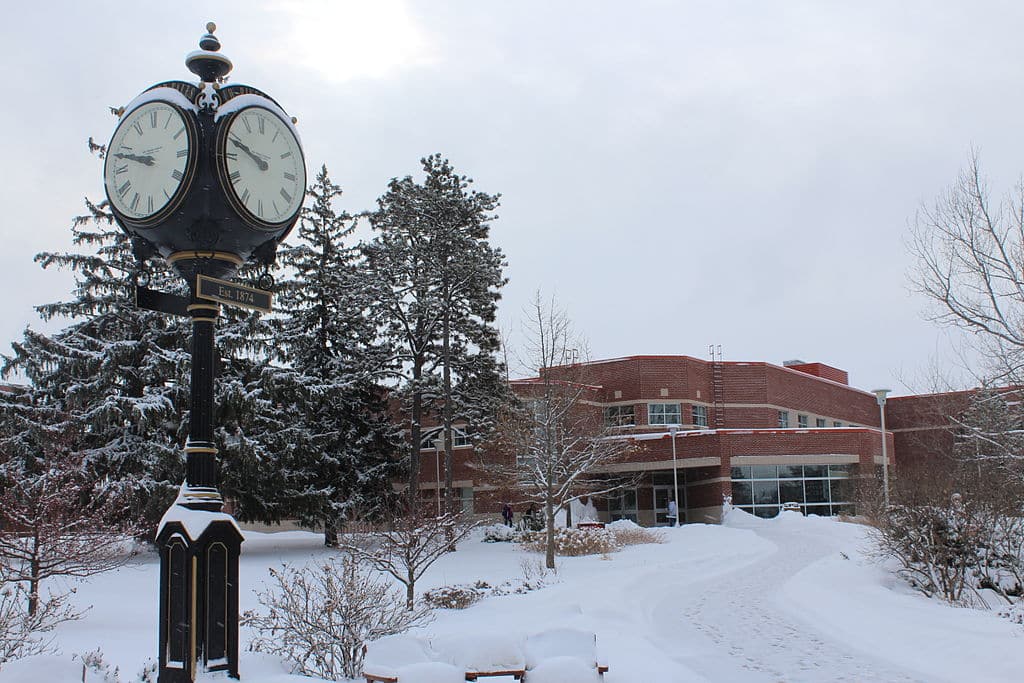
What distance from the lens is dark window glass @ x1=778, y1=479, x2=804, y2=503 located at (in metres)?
47.7

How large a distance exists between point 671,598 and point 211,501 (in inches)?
530

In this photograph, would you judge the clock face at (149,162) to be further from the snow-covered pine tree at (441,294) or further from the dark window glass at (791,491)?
the dark window glass at (791,491)

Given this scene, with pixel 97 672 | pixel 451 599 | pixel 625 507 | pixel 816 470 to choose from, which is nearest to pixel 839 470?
pixel 816 470

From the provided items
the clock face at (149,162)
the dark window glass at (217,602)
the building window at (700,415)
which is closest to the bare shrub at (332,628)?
the dark window glass at (217,602)

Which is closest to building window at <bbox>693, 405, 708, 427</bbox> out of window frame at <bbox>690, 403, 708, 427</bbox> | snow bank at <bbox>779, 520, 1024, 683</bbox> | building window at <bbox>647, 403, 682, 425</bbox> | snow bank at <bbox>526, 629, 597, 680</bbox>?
window frame at <bbox>690, 403, 708, 427</bbox>

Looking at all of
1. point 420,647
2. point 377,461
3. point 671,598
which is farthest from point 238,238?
point 377,461

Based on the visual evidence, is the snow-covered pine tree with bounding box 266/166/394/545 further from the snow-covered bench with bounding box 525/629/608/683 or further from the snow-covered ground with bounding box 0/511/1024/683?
the snow-covered bench with bounding box 525/629/608/683

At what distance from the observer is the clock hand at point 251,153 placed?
726 centimetres

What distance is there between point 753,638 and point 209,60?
11029mm

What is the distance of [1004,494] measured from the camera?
59.2 feet

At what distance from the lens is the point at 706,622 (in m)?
15.4

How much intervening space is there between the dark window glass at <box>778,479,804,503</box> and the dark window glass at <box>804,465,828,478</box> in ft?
2.50

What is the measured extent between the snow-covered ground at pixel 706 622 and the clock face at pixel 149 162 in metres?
3.82

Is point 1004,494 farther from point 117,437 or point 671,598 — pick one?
point 117,437
